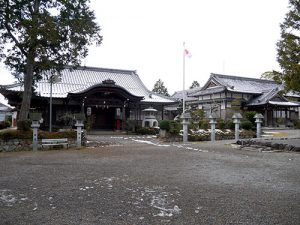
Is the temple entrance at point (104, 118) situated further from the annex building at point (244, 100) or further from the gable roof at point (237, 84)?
the gable roof at point (237, 84)

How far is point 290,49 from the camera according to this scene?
43.6ft

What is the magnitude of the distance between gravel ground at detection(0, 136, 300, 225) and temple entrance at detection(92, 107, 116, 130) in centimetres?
1945

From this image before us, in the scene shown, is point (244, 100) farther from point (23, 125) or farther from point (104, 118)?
point (23, 125)

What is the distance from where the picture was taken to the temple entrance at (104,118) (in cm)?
2759

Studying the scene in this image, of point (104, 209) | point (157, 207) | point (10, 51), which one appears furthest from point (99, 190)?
point (10, 51)

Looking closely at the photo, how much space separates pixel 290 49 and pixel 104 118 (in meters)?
19.3

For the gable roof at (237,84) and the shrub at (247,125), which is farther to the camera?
the gable roof at (237,84)

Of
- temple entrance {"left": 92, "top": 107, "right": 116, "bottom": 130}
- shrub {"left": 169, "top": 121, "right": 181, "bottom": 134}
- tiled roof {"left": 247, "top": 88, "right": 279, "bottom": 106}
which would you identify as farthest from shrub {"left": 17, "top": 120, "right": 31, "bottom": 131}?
tiled roof {"left": 247, "top": 88, "right": 279, "bottom": 106}

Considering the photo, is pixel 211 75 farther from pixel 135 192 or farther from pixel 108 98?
pixel 135 192

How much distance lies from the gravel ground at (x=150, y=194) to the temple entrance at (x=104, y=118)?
19.4 meters

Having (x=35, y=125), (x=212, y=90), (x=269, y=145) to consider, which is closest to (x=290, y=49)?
(x=269, y=145)

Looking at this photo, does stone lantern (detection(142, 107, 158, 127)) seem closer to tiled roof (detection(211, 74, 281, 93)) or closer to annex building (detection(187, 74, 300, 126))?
annex building (detection(187, 74, 300, 126))

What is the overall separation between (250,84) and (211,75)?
6.26 meters

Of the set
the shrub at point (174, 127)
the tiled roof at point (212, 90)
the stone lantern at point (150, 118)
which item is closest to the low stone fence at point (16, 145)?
the shrub at point (174, 127)
